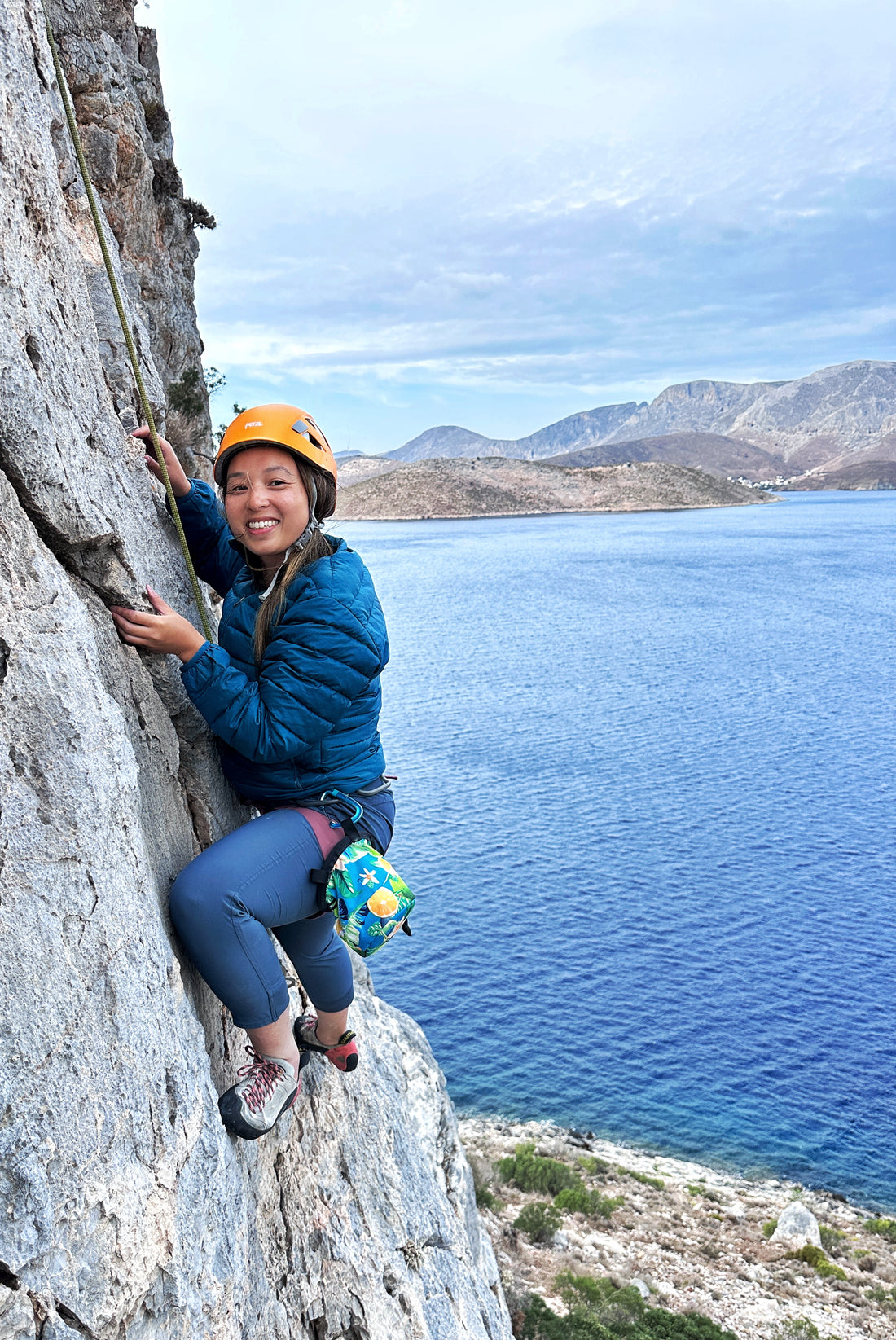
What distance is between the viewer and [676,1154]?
22.1m

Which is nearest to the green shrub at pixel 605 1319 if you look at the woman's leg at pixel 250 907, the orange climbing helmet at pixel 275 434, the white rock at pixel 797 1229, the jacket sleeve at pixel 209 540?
the white rock at pixel 797 1229

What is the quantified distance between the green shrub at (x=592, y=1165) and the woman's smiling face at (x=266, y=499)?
20546 mm

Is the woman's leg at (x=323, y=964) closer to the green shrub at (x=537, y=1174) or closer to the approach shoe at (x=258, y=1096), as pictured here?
the approach shoe at (x=258, y=1096)

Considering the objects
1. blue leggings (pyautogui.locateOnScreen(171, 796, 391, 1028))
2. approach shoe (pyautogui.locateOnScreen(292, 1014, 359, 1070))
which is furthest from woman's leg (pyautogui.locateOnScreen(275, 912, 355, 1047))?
blue leggings (pyautogui.locateOnScreen(171, 796, 391, 1028))

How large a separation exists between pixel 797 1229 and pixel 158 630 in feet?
66.8

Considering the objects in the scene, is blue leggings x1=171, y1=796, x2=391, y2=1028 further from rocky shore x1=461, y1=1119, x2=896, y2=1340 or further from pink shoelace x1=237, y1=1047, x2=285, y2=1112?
rocky shore x1=461, y1=1119, x2=896, y2=1340

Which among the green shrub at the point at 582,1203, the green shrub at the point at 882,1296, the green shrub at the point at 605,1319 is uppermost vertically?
the green shrub at the point at 605,1319

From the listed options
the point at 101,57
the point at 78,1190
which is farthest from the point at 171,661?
the point at 101,57

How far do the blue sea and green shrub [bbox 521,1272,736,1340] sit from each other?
580cm

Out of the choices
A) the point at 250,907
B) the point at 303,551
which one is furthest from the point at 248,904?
the point at 303,551

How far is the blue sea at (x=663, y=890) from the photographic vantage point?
2320 cm

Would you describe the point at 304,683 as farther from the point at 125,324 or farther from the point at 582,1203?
the point at 582,1203

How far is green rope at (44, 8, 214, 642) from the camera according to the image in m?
4.28

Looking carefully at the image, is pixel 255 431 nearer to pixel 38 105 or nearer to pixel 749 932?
pixel 38 105
